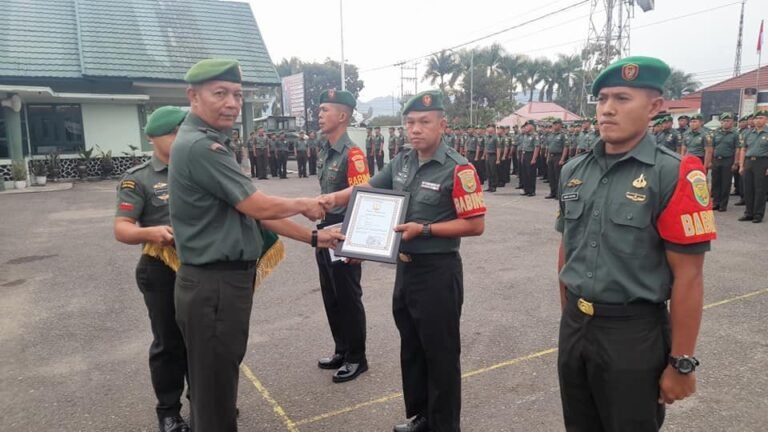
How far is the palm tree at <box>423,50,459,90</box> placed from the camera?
51375 mm

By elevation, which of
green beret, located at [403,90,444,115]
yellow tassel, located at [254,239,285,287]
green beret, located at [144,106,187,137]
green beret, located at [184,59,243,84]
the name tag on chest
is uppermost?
green beret, located at [184,59,243,84]

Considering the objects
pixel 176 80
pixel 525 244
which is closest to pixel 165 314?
pixel 525 244

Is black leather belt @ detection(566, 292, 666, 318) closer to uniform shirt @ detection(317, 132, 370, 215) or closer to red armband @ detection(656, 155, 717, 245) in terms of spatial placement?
red armband @ detection(656, 155, 717, 245)

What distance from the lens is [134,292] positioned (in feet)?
20.0

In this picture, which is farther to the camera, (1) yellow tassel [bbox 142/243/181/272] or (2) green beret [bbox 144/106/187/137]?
(2) green beret [bbox 144/106/187/137]

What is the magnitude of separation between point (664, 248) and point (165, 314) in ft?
9.28

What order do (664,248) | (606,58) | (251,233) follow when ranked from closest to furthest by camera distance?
(664,248) < (251,233) < (606,58)

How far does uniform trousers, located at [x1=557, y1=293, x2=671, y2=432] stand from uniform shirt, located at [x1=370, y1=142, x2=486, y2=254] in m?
0.97

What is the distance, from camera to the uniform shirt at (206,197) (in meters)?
2.40

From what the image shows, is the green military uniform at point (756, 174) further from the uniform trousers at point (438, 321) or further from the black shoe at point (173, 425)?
the black shoe at point (173, 425)

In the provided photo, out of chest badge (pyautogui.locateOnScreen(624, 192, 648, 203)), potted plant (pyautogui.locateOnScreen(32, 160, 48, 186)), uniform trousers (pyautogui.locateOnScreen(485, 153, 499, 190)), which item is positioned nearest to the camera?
chest badge (pyautogui.locateOnScreen(624, 192, 648, 203))

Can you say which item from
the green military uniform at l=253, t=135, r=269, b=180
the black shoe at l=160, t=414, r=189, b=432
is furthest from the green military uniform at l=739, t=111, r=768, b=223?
the green military uniform at l=253, t=135, r=269, b=180

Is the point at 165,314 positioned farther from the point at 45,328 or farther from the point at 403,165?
the point at 45,328

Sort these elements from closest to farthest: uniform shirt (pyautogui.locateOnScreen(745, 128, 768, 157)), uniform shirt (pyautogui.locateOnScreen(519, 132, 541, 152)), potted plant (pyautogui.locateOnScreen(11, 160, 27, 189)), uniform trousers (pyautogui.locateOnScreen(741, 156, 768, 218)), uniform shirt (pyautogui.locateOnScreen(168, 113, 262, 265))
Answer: uniform shirt (pyautogui.locateOnScreen(168, 113, 262, 265))
uniform trousers (pyautogui.locateOnScreen(741, 156, 768, 218))
uniform shirt (pyautogui.locateOnScreen(745, 128, 768, 157))
uniform shirt (pyautogui.locateOnScreen(519, 132, 541, 152))
potted plant (pyautogui.locateOnScreen(11, 160, 27, 189))
